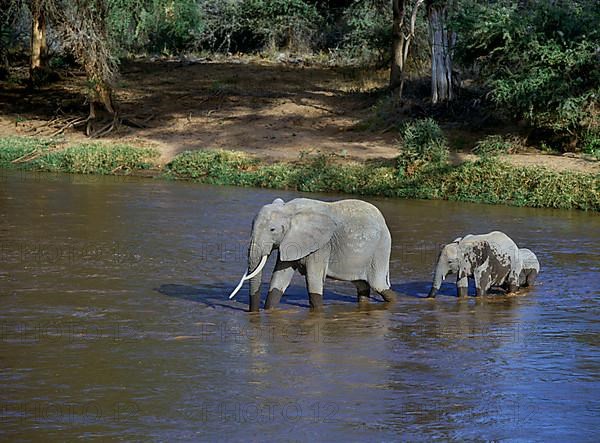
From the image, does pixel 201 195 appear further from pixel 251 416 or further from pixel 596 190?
pixel 251 416

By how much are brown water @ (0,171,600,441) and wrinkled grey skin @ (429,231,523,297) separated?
0.22 metres

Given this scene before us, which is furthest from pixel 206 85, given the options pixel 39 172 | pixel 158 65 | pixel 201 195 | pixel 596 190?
pixel 596 190

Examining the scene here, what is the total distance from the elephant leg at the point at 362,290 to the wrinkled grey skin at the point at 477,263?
2.74ft

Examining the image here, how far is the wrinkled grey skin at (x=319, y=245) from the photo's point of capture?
11.3 metres

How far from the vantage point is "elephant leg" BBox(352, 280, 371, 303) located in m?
12.4

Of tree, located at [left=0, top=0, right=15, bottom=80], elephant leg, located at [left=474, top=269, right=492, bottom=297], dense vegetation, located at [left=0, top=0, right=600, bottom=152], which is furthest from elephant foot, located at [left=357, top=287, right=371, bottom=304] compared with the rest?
tree, located at [left=0, top=0, right=15, bottom=80]

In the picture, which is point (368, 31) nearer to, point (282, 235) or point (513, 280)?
point (513, 280)

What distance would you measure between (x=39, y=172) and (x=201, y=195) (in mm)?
5802

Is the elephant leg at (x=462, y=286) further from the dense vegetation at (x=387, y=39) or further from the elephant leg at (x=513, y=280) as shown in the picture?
the dense vegetation at (x=387, y=39)

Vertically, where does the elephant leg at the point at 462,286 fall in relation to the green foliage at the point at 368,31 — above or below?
below

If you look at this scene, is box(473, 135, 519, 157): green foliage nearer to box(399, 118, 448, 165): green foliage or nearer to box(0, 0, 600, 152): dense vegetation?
box(0, 0, 600, 152): dense vegetation

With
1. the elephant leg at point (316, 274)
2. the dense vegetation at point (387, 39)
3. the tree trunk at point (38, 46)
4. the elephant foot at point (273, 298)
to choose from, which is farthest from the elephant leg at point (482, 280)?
the tree trunk at point (38, 46)

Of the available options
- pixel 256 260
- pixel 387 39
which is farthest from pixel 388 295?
pixel 387 39

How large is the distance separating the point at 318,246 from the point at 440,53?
18.1 m
